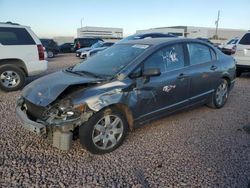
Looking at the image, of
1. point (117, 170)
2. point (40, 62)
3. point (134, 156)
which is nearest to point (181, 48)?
point (134, 156)

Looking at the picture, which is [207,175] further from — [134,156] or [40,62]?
[40,62]

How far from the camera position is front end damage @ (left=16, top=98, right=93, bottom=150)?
3322 millimetres

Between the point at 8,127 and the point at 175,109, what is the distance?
299 centimetres

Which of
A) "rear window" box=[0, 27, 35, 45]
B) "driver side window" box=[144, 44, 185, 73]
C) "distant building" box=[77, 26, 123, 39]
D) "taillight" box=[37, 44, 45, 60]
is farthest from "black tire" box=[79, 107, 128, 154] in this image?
"distant building" box=[77, 26, 123, 39]

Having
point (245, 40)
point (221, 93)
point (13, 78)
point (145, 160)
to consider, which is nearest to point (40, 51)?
point (13, 78)

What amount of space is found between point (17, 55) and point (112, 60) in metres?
4.22

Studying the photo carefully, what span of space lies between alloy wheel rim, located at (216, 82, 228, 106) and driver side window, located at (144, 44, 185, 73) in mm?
1543

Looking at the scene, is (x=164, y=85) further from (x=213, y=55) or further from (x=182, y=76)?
(x=213, y=55)

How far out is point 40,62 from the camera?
7.87m

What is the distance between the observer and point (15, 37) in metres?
7.52

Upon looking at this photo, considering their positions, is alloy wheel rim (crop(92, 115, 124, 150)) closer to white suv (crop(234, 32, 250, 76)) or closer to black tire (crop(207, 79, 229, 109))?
black tire (crop(207, 79, 229, 109))

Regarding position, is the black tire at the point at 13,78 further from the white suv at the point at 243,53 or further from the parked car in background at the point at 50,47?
the parked car in background at the point at 50,47

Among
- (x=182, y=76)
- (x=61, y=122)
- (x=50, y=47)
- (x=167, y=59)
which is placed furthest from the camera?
(x=50, y=47)

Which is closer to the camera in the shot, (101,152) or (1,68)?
(101,152)
